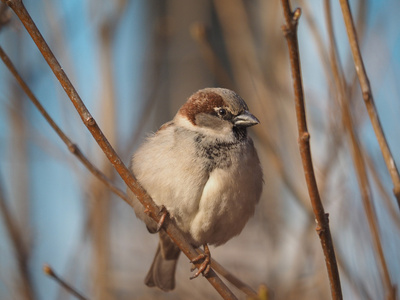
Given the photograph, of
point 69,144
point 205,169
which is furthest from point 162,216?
point 69,144

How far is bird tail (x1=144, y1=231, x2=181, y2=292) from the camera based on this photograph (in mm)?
2447

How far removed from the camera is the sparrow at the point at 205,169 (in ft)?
6.41

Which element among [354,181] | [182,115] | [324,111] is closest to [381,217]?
[354,181]

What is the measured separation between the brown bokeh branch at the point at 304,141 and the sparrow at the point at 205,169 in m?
0.78

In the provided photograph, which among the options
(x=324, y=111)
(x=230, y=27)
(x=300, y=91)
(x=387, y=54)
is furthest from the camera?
(x=230, y=27)

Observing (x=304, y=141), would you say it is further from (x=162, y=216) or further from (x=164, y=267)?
(x=164, y=267)

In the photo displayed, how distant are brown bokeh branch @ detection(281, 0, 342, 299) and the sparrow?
785 mm

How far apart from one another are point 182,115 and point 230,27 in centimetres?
60

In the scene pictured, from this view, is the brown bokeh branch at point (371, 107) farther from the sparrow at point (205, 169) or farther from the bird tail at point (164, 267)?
the bird tail at point (164, 267)

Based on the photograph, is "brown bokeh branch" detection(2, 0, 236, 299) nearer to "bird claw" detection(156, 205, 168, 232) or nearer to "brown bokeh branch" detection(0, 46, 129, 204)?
"bird claw" detection(156, 205, 168, 232)

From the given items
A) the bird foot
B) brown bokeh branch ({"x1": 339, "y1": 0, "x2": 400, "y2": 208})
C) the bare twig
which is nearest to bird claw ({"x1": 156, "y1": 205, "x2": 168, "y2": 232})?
the bird foot

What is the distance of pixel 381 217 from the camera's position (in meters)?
1.86

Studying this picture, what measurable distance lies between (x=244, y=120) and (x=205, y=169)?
0.29 metres

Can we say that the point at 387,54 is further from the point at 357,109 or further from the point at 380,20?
the point at 357,109
